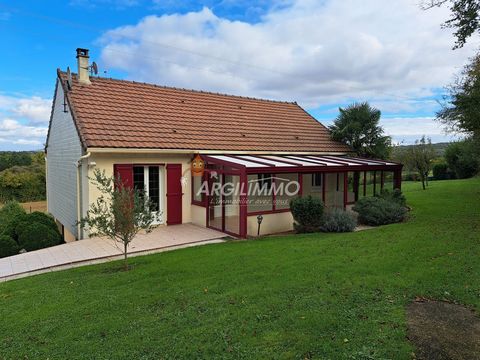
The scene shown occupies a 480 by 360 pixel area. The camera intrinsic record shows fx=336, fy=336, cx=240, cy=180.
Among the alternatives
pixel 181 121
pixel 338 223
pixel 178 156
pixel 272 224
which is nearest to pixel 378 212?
pixel 338 223

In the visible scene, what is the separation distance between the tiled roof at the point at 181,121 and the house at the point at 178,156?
5 centimetres

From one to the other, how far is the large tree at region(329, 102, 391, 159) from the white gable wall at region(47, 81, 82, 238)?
15.3 metres

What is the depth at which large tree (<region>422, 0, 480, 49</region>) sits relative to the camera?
1075 centimetres

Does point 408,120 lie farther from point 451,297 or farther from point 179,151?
point 451,297

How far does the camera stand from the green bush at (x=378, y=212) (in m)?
14.2

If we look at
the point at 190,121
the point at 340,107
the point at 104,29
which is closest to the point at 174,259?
the point at 190,121

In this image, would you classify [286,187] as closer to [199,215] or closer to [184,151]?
[199,215]

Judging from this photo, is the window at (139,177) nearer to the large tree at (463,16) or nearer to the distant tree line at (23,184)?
the large tree at (463,16)

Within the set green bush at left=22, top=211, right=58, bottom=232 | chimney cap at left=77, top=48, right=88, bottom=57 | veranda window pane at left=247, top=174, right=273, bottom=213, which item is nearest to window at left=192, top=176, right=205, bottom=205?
veranda window pane at left=247, top=174, right=273, bottom=213

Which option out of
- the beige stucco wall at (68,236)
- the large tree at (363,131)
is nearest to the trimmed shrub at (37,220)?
the beige stucco wall at (68,236)

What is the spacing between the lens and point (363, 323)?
4977 millimetres

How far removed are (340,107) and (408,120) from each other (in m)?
16.5

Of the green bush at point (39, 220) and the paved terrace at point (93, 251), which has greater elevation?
the green bush at point (39, 220)

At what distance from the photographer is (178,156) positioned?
14.8 m
